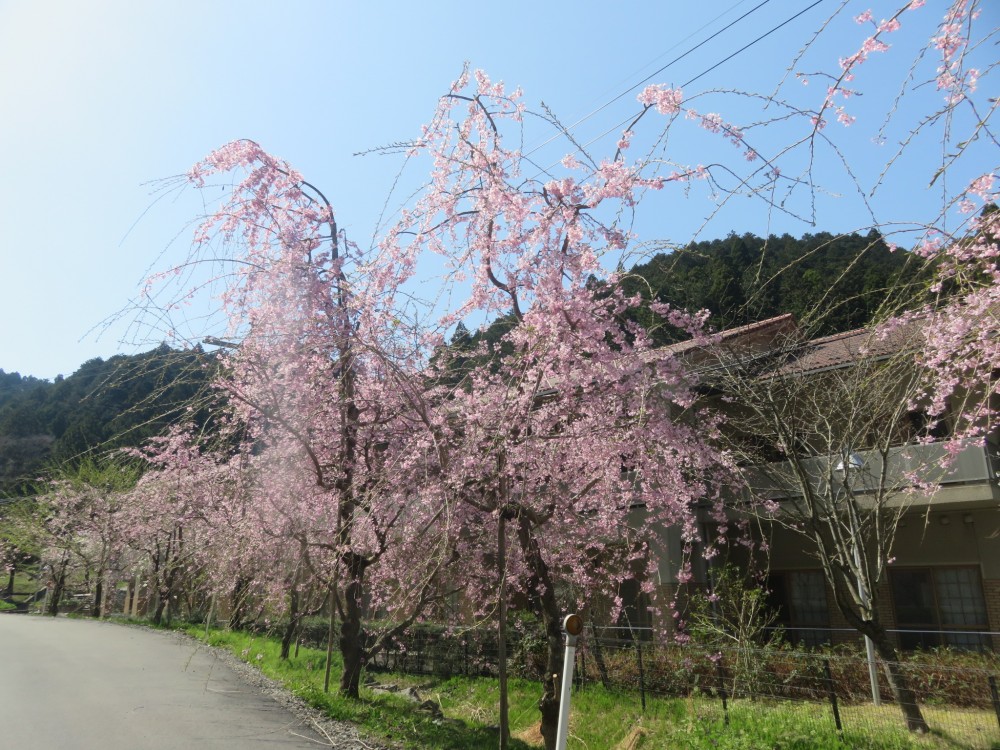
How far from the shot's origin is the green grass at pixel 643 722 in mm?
7301

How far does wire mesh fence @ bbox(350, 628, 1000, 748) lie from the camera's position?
7832 mm

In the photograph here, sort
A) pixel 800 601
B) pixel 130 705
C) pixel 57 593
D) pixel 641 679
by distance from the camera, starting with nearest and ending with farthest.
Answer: pixel 130 705 < pixel 641 679 < pixel 800 601 < pixel 57 593

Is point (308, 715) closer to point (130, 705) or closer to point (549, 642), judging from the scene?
point (130, 705)

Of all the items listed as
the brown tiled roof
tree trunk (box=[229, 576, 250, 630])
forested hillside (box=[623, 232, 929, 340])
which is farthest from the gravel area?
the brown tiled roof

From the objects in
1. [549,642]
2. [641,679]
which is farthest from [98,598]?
[549,642]

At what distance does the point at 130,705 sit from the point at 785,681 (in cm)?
923

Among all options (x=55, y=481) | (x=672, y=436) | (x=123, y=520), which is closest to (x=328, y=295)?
(x=672, y=436)

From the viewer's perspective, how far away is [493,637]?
14055 millimetres

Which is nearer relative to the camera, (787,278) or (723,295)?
(723,295)

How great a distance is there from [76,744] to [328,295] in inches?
220

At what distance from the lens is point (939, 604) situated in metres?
13.3

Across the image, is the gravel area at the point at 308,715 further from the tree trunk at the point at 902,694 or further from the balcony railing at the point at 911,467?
the balcony railing at the point at 911,467

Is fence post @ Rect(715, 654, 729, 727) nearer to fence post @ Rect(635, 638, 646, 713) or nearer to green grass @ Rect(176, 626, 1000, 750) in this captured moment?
green grass @ Rect(176, 626, 1000, 750)

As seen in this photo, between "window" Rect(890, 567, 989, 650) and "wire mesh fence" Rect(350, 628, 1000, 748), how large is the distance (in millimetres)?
1804
